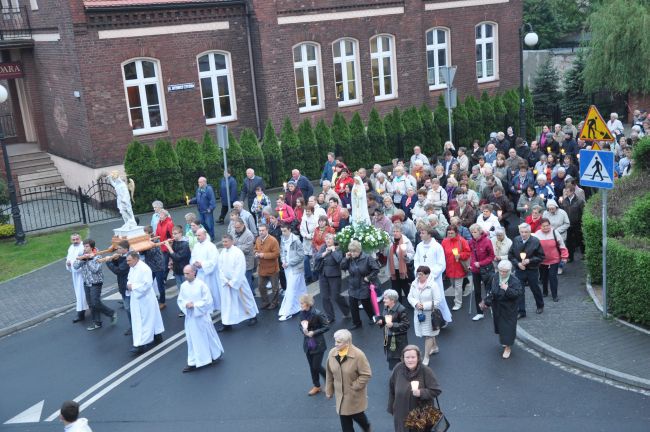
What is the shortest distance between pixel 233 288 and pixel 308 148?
12524 mm

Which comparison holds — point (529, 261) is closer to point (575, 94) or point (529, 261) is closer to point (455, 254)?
point (455, 254)

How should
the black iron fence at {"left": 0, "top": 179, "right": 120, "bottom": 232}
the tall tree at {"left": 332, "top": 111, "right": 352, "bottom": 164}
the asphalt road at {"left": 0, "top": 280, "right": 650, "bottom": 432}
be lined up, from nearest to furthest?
the asphalt road at {"left": 0, "top": 280, "right": 650, "bottom": 432}
the black iron fence at {"left": 0, "top": 179, "right": 120, "bottom": 232}
the tall tree at {"left": 332, "top": 111, "right": 352, "bottom": 164}

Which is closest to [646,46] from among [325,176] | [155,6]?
[325,176]

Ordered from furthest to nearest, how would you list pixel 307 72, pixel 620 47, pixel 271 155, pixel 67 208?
1. pixel 620 47
2. pixel 307 72
3. pixel 271 155
4. pixel 67 208

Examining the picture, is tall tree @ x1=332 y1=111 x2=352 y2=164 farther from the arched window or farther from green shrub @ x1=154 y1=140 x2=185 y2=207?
green shrub @ x1=154 y1=140 x2=185 y2=207

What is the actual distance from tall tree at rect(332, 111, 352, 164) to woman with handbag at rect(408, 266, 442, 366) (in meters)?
15.3

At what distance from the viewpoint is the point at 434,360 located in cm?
1195

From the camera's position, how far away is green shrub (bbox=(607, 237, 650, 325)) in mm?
12320

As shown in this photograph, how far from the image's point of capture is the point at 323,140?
26.3m

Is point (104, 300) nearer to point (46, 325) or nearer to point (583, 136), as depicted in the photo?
point (46, 325)

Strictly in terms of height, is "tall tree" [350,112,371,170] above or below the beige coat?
above

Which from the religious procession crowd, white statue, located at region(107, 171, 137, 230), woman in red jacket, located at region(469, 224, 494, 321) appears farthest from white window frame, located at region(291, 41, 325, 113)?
woman in red jacket, located at region(469, 224, 494, 321)

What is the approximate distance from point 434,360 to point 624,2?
26241 mm

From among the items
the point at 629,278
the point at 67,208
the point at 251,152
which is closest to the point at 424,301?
the point at 629,278
